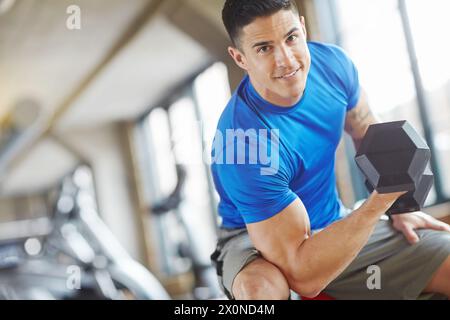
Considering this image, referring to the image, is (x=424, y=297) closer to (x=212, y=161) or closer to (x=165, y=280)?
(x=212, y=161)

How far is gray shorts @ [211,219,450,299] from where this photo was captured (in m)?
1.28

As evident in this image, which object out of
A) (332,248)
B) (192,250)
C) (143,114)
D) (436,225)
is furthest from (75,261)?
(436,225)

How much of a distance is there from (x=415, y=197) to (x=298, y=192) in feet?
0.79

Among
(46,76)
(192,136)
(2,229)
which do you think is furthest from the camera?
(2,229)

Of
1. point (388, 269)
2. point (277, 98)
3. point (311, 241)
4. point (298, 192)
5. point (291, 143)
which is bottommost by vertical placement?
point (388, 269)

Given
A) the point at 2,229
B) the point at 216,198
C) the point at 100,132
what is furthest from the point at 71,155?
the point at 216,198

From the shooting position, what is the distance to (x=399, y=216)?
131cm

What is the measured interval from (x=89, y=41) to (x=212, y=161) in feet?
1.68

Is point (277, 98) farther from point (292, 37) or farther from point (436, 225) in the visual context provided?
point (436, 225)

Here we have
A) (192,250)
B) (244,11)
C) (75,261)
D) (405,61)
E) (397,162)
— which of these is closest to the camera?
(397,162)

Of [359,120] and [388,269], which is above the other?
[359,120]

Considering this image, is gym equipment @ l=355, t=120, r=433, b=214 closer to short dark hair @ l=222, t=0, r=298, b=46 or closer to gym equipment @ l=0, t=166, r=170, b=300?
short dark hair @ l=222, t=0, r=298, b=46

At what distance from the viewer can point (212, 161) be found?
1.40 meters

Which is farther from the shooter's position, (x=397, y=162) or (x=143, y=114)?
(x=143, y=114)
